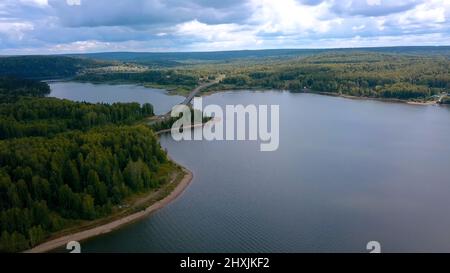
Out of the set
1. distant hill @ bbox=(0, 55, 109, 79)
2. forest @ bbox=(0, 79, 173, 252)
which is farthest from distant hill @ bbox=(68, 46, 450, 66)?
forest @ bbox=(0, 79, 173, 252)

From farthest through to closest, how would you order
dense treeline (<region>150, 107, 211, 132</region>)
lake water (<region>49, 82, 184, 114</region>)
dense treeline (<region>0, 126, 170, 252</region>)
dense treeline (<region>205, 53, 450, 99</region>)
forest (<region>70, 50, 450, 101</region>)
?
forest (<region>70, 50, 450, 101</region>) < dense treeline (<region>205, 53, 450, 99</region>) < lake water (<region>49, 82, 184, 114</region>) < dense treeline (<region>150, 107, 211, 132</region>) < dense treeline (<region>0, 126, 170, 252</region>)

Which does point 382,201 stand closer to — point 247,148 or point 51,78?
point 247,148

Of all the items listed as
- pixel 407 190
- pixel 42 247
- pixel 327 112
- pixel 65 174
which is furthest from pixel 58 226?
pixel 327 112

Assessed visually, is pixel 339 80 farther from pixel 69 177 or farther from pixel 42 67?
pixel 42 67

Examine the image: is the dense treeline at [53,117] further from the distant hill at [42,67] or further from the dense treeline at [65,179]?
the distant hill at [42,67]

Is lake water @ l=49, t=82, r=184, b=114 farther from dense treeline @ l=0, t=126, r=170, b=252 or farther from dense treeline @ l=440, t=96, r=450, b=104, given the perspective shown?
dense treeline @ l=440, t=96, r=450, b=104

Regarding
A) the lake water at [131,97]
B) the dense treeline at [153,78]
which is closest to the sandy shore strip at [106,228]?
the lake water at [131,97]

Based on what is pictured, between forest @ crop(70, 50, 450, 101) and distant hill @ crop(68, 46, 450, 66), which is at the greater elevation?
distant hill @ crop(68, 46, 450, 66)

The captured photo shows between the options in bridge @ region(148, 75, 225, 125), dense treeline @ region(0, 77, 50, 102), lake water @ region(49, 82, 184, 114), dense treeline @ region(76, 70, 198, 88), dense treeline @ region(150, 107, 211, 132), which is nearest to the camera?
dense treeline @ region(150, 107, 211, 132)
